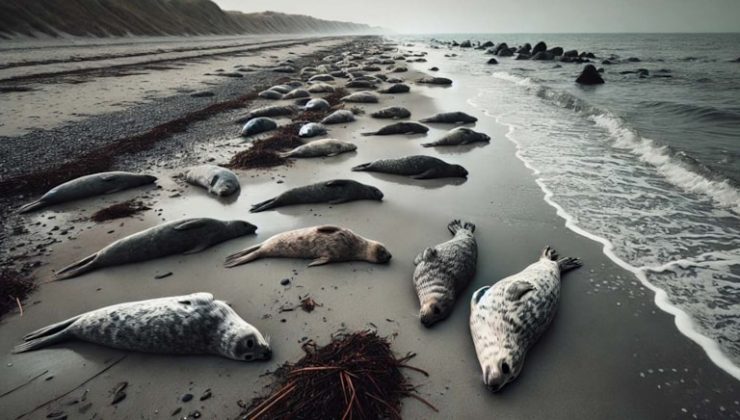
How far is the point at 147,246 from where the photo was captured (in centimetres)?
385

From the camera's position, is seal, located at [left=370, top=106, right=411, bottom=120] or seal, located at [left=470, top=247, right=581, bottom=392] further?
seal, located at [left=370, top=106, right=411, bottom=120]

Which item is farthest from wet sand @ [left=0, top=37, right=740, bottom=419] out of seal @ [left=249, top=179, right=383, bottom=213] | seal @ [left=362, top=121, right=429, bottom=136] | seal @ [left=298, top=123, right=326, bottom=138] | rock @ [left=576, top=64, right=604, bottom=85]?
rock @ [left=576, top=64, right=604, bottom=85]

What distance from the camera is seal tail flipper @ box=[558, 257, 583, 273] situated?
11.7 ft

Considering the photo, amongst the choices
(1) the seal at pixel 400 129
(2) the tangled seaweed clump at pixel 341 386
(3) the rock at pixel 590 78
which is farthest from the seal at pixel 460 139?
(3) the rock at pixel 590 78

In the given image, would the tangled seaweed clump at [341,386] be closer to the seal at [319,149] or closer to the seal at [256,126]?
the seal at [319,149]

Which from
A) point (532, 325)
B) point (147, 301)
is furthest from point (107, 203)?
point (532, 325)

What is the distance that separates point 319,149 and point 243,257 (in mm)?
3863

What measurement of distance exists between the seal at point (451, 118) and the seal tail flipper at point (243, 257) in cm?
727

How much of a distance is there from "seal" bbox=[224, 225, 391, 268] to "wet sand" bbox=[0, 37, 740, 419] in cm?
11

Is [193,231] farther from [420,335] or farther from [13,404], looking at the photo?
[420,335]

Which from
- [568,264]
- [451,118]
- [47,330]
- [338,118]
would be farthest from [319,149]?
[47,330]

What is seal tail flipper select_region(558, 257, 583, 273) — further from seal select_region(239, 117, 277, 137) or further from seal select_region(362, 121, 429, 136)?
seal select_region(239, 117, 277, 137)

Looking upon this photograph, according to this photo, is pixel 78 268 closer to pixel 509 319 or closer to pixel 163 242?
pixel 163 242

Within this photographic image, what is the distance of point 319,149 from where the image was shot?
7.27m
